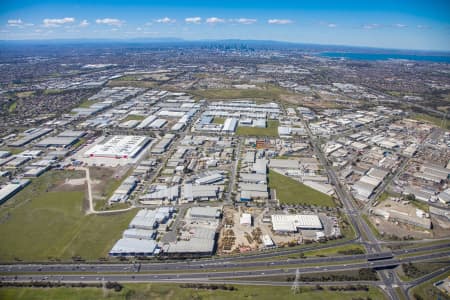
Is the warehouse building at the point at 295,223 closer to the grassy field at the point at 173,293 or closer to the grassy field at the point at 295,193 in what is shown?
the grassy field at the point at 295,193

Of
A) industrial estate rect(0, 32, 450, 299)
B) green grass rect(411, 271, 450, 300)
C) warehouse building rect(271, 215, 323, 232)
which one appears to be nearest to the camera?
green grass rect(411, 271, 450, 300)

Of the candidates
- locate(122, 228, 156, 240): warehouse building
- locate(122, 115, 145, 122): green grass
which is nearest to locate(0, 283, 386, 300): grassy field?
locate(122, 228, 156, 240): warehouse building

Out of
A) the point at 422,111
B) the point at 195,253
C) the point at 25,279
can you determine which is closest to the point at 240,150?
the point at 195,253

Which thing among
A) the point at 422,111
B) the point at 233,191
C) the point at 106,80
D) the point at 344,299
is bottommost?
the point at 344,299

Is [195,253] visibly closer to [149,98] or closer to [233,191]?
[233,191]

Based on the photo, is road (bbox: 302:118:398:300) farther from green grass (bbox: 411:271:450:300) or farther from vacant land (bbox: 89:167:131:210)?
vacant land (bbox: 89:167:131:210)

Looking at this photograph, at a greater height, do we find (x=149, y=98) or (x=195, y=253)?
(x=149, y=98)
